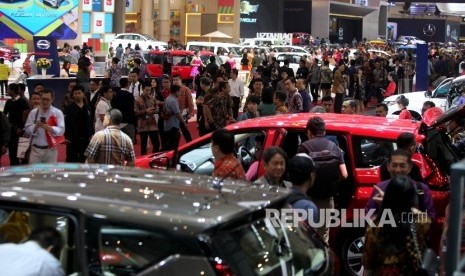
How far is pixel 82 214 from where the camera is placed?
4.15 metres

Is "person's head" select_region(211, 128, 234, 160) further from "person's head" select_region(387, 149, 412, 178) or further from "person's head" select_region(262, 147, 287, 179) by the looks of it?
"person's head" select_region(387, 149, 412, 178)

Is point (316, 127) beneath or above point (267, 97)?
beneath

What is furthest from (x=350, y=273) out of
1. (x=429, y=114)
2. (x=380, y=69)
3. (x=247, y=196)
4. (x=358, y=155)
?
(x=380, y=69)

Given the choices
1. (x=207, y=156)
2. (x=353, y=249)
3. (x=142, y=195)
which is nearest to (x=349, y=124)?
(x=353, y=249)

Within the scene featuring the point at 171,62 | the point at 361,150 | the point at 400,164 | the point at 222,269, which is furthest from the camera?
the point at 171,62

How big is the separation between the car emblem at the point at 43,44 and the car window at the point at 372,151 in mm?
16071

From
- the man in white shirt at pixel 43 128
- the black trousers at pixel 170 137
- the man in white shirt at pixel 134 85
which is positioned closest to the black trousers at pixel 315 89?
the man in white shirt at pixel 134 85

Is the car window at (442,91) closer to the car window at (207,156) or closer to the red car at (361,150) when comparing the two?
the red car at (361,150)

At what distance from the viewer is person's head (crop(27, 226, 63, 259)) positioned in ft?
14.2

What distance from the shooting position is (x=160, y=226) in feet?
13.0

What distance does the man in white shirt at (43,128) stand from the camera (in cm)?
1062

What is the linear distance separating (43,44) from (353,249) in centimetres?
1671

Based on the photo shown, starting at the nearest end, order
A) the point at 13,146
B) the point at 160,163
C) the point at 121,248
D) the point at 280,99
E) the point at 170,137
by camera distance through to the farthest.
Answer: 1. the point at 121,248
2. the point at 160,163
3. the point at 280,99
4. the point at 13,146
5. the point at 170,137

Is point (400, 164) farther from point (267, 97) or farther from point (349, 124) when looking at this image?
A: point (267, 97)
